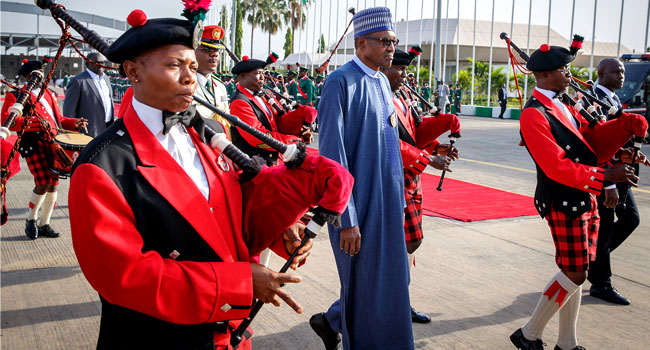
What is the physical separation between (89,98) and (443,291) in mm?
4814

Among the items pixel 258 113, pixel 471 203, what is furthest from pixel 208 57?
pixel 471 203

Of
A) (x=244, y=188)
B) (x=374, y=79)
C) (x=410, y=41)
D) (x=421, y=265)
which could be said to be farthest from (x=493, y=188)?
(x=410, y=41)

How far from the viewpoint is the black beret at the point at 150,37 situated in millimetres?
1735

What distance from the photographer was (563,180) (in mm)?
3439

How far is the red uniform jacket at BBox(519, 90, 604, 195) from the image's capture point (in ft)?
11.1

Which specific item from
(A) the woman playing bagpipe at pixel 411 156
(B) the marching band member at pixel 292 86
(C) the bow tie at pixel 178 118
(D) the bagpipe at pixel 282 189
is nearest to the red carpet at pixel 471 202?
(A) the woman playing bagpipe at pixel 411 156

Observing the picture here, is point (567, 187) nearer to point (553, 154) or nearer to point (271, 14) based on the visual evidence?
point (553, 154)

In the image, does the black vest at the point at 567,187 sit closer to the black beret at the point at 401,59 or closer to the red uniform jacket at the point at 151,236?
the black beret at the point at 401,59

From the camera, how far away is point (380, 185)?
316cm

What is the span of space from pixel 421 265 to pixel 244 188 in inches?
142

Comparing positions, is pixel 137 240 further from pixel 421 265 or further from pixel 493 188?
pixel 493 188

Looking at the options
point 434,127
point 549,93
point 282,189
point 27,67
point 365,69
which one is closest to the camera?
point 282,189

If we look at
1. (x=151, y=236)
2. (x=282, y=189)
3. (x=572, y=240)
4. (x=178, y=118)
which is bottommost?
(x=572, y=240)

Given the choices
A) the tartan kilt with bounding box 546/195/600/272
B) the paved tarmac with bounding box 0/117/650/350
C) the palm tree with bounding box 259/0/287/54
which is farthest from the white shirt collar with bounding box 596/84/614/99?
the palm tree with bounding box 259/0/287/54
